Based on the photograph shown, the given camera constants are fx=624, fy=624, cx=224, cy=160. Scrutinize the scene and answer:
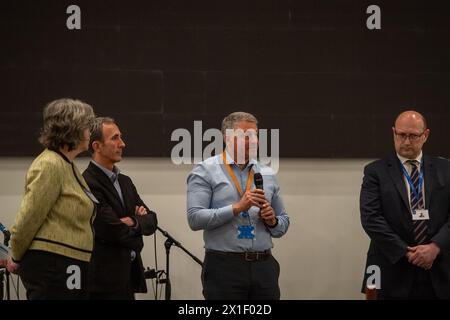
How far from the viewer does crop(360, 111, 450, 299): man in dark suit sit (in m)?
3.61

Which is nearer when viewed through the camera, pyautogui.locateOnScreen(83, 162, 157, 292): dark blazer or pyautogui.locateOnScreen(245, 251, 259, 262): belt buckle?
pyautogui.locateOnScreen(83, 162, 157, 292): dark blazer

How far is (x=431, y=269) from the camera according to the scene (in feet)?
12.0

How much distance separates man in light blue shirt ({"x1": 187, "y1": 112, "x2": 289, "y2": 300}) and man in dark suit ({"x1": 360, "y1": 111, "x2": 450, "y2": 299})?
0.63 m

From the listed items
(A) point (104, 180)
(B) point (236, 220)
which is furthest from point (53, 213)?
(B) point (236, 220)

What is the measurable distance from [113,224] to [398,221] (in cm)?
167

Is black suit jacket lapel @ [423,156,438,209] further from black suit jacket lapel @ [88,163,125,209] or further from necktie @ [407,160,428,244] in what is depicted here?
black suit jacket lapel @ [88,163,125,209]

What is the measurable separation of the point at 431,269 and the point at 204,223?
4.53ft

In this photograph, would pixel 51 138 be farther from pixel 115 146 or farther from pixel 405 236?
pixel 405 236

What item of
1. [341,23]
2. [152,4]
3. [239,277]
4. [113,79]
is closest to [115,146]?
[239,277]

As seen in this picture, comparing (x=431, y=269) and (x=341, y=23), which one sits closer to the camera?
(x=431, y=269)

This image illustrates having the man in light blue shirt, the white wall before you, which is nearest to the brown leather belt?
the man in light blue shirt

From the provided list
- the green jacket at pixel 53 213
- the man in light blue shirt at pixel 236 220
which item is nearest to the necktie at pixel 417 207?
the man in light blue shirt at pixel 236 220

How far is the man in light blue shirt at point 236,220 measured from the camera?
332 cm

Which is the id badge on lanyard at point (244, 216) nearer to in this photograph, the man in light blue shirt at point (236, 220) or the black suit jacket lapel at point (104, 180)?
the man in light blue shirt at point (236, 220)
